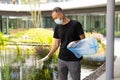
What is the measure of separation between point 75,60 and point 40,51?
6.59m

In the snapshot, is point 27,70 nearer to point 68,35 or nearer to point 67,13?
point 68,35

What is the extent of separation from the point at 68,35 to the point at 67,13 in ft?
141

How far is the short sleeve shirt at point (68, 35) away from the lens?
5070mm

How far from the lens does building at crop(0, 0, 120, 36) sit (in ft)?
135

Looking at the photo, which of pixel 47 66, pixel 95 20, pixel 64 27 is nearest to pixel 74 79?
pixel 64 27

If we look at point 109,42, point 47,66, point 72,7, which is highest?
point 72,7

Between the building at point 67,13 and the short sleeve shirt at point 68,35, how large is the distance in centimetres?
3101

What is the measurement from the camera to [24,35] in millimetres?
23219

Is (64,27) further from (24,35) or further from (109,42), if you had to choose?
(24,35)

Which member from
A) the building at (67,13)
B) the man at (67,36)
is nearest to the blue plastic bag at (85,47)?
the man at (67,36)

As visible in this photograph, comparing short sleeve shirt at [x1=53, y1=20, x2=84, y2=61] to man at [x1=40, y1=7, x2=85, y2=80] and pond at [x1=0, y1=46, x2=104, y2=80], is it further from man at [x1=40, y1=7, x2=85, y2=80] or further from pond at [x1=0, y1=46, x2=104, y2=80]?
pond at [x1=0, y1=46, x2=104, y2=80]

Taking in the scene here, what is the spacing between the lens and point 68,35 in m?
5.11

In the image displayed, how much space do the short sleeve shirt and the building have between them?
31.0 metres

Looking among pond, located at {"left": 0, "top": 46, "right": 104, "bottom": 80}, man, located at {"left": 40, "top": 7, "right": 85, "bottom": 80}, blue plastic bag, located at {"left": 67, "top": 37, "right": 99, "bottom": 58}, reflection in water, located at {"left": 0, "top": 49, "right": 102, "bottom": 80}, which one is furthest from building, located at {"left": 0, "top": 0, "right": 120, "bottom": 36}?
man, located at {"left": 40, "top": 7, "right": 85, "bottom": 80}
